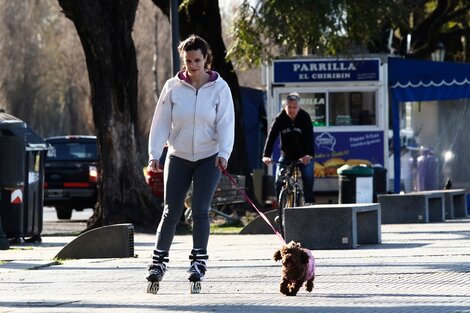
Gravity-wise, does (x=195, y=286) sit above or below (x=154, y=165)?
below

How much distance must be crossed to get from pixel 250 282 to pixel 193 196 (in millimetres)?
1152

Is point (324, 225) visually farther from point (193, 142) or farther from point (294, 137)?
point (193, 142)

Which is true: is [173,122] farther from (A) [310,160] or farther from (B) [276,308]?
(A) [310,160]

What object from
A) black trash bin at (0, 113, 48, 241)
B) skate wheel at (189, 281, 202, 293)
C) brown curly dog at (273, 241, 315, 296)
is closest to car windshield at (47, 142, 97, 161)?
black trash bin at (0, 113, 48, 241)

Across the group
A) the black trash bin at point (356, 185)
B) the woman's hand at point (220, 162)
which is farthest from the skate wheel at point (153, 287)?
the black trash bin at point (356, 185)

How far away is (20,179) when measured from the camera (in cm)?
1639

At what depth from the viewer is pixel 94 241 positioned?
13.3 m

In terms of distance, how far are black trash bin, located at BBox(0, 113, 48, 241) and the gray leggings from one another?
276 inches

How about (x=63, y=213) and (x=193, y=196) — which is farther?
(x=63, y=213)

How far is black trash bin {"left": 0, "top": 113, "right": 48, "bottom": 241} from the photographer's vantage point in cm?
1627

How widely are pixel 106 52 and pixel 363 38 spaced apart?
239 inches

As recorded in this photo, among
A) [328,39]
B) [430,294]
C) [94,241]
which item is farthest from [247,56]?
[430,294]

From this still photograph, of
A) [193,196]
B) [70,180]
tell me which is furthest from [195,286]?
[70,180]

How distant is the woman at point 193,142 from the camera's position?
9.53 metres
